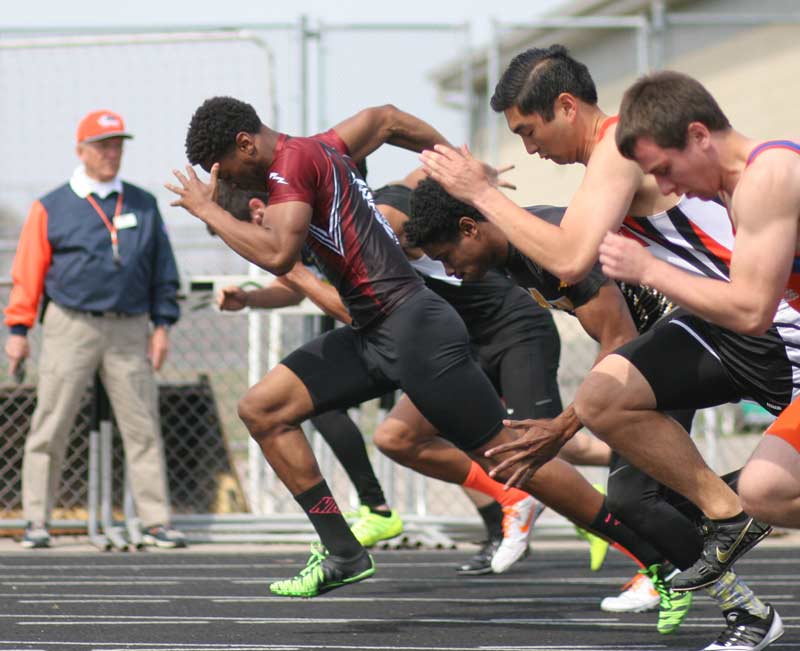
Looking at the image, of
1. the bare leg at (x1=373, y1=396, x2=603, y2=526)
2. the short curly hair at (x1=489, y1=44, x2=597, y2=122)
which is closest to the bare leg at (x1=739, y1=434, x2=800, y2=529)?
the short curly hair at (x1=489, y1=44, x2=597, y2=122)

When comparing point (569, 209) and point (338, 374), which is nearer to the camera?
point (569, 209)

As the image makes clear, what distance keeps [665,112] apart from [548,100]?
947 millimetres

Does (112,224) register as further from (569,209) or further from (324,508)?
(569,209)

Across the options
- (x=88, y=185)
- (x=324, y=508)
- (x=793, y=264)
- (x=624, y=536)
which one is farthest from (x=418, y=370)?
(x=88, y=185)

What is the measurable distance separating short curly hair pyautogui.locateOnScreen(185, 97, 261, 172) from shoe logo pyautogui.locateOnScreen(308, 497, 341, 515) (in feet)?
4.36

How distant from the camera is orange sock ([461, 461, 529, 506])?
7020 mm

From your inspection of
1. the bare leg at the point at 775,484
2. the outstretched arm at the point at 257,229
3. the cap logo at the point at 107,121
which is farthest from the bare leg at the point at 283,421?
the cap logo at the point at 107,121

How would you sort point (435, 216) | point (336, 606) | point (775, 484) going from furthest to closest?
point (336, 606) → point (435, 216) → point (775, 484)

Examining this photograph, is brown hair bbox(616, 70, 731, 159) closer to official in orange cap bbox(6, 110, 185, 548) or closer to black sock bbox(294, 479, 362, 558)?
black sock bbox(294, 479, 362, 558)

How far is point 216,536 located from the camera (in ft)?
29.9

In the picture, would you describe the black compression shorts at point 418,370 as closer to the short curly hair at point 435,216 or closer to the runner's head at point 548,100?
the short curly hair at point 435,216

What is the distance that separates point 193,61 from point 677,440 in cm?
578

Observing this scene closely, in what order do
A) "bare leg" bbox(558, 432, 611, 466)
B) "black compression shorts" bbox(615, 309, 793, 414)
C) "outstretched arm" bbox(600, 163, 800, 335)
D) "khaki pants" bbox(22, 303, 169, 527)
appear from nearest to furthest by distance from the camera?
"outstretched arm" bbox(600, 163, 800, 335) < "black compression shorts" bbox(615, 309, 793, 414) < "bare leg" bbox(558, 432, 611, 466) < "khaki pants" bbox(22, 303, 169, 527)

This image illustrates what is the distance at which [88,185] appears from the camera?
8703mm
